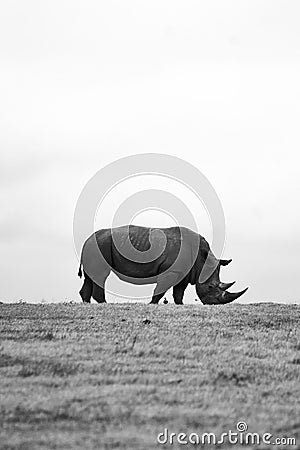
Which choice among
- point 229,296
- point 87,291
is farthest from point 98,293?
point 229,296

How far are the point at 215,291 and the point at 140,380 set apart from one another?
45.9 feet

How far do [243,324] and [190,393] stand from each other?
6.14 meters

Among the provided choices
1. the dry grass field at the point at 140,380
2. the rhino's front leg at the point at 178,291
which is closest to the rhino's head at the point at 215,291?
the rhino's front leg at the point at 178,291

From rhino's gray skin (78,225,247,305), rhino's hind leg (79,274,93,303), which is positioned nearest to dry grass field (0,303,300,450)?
rhino's gray skin (78,225,247,305)

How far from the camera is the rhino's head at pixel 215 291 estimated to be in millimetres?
23531

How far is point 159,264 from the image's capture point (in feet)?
78.7

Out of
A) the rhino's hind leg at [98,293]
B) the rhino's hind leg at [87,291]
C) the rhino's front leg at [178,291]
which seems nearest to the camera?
the rhino's front leg at [178,291]

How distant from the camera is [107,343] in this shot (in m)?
12.5

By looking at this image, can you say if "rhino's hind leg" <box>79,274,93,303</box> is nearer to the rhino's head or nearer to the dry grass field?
the rhino's head

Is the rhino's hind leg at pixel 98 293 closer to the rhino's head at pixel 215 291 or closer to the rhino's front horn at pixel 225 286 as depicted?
the rhino's head at pixel 215 291

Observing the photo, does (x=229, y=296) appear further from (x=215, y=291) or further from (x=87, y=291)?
(x=87, y=291)

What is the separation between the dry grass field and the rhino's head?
782 cm

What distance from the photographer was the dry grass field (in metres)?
8.10

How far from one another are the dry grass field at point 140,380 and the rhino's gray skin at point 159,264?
26.3 feet
